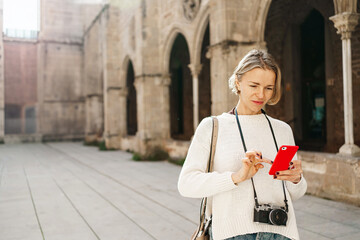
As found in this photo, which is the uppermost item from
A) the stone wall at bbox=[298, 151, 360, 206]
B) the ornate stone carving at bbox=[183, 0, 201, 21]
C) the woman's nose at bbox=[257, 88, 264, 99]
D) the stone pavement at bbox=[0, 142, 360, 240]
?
the ornate stone carving at bbox=[183, 0, 201, 21]

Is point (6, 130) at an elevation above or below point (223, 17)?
below

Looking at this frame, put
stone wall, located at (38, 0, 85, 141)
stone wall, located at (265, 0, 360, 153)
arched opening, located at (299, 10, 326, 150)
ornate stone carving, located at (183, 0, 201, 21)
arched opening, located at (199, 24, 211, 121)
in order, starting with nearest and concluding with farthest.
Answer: stone wall, located at (265, 0, 360, 153)
ornate stone carving, located at (183, 0, 201, 21)
arched opening, located at (299, 10, 326, 150)
arched opening, located at (199, 24, 211, 121)
stone wall, located at (38, 0, 85, 141)

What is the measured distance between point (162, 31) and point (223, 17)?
4.14 meters

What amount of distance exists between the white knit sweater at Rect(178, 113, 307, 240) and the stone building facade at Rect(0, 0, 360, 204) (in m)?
3.84

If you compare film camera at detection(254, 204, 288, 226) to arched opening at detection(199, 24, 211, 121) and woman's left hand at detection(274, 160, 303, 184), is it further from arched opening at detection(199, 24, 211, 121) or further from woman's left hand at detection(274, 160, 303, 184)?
arched opening at detection(199, 24, 211, 121)

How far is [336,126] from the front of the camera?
8.42 meters

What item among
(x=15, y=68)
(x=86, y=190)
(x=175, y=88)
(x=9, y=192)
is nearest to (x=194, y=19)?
(x=86, y=190)

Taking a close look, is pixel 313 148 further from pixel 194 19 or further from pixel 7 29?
pixel 7 29

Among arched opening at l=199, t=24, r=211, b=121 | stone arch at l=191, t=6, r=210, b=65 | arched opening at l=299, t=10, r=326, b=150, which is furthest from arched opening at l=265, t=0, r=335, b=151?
arched opening at l=199, t=24, r=211, b=121

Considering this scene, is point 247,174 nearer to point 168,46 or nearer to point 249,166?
point 249,166

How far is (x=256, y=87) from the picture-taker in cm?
141

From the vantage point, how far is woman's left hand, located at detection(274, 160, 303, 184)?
4.40ft

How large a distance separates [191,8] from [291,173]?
8281 millimetres

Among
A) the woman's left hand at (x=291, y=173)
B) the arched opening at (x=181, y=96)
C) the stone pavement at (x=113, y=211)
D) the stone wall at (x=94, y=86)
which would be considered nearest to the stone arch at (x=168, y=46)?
the arched opening at (x=181, y=96)
